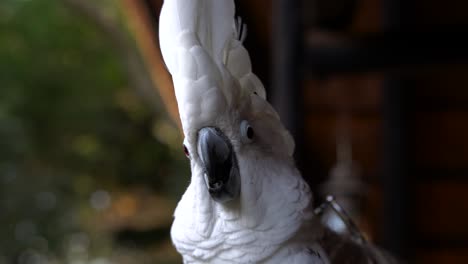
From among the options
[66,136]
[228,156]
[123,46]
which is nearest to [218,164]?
[228,156]

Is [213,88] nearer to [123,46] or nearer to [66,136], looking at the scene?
[123,46]

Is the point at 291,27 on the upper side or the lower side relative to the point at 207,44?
lower

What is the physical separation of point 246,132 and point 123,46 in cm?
282

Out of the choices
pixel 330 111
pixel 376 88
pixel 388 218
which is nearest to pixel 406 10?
pixel 376 88

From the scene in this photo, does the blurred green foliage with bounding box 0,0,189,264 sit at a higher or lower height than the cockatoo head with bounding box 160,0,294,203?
lower

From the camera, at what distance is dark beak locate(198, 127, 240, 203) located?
2.24ft

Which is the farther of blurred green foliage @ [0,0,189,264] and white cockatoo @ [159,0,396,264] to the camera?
blurred green foliage @ [0,0,189,264]

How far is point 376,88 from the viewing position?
240cm

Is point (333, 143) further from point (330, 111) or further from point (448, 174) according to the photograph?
point (448, 174)

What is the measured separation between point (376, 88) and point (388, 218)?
0.49 meters

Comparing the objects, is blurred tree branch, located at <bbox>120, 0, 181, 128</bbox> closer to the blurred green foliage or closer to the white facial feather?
the white facial feather

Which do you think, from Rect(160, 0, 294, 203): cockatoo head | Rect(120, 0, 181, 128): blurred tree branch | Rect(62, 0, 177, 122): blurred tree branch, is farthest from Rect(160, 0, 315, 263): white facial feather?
Rect(62, 0, 177, 122): blurred tree branch

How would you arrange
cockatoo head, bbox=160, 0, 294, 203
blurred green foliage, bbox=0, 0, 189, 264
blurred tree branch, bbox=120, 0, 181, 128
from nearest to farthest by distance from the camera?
1. cockatoo head, bbox=160, 0, 294, 203
2. blurred tree branch, bbox=120, 0, 181, 128
3. blurred green foliage, bbox=0, 0, 189, 264

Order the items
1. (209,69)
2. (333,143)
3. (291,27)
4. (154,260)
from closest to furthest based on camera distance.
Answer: (209,69) → (291,27) → (333,143) → (154,260)
